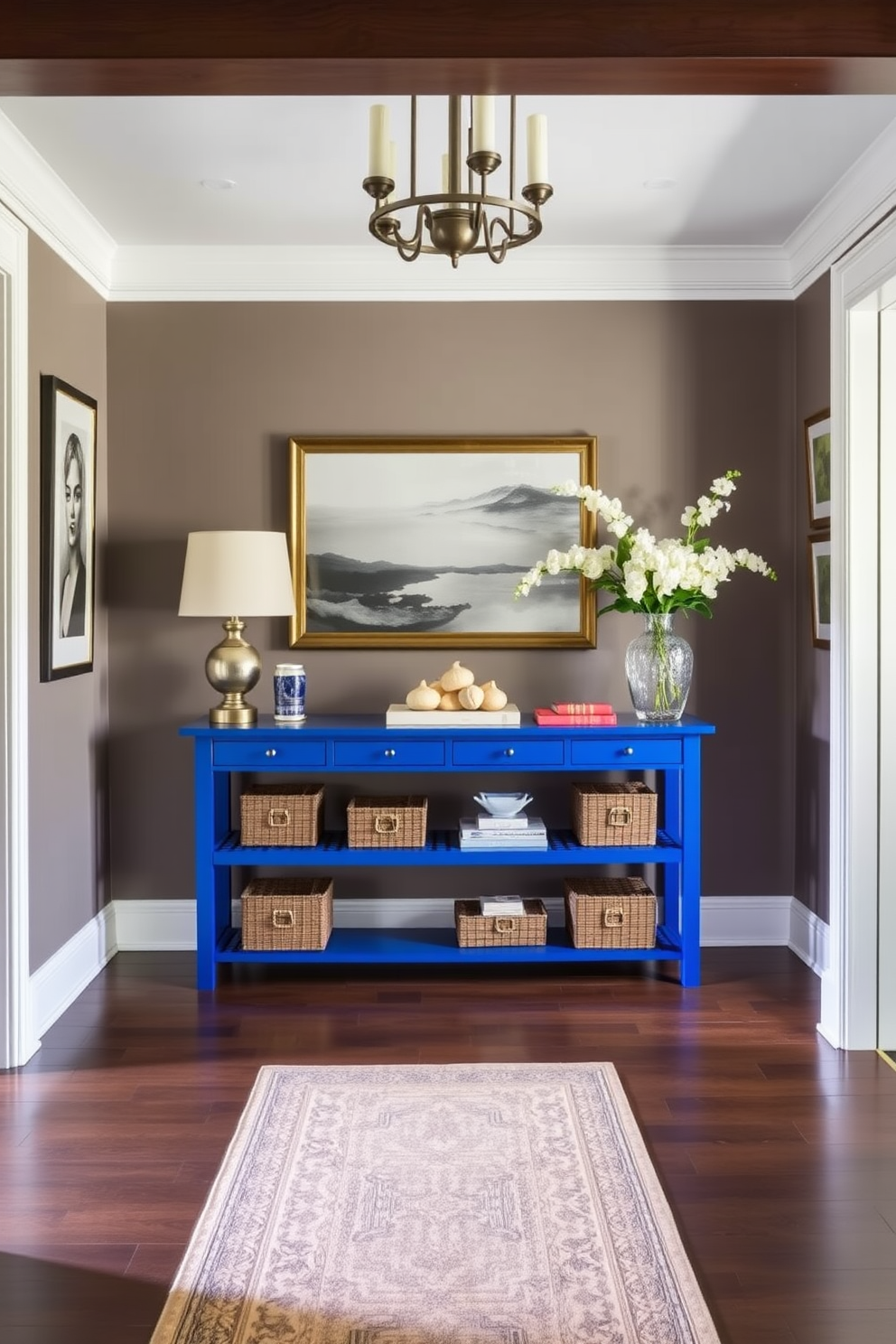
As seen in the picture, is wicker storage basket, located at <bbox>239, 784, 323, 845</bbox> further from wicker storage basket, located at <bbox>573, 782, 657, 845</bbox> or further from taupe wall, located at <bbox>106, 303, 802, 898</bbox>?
wicker storage basket, located at <bbox>573, 782, 657, 845</bbox>

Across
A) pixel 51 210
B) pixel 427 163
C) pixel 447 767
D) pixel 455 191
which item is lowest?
pixel 447 767

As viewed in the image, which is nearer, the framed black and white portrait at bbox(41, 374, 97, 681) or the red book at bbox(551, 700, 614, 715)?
the framed black and white portrait at bbox(41, 374, 97, 681)

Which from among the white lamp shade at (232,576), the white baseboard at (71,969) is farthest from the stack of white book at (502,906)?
the white baseboard at (71,969)

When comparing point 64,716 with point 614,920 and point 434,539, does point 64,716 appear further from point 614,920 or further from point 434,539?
point 614,920

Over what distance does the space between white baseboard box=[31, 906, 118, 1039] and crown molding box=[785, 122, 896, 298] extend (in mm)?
3394

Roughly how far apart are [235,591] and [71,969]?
1399mm

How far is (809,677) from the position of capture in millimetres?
4430

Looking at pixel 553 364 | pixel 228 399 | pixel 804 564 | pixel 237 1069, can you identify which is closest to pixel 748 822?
pixel 804 564

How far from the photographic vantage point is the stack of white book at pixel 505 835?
4191mm

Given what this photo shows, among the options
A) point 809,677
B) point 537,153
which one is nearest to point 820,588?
point 809,677

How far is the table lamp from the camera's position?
413 centimetres

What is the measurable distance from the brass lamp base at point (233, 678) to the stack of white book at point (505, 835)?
Answer: 0.88m

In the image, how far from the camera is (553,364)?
4.60 meters

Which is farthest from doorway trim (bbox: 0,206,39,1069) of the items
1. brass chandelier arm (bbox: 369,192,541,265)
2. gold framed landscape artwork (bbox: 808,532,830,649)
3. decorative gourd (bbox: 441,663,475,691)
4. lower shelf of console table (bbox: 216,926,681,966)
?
gold framed landscape artwork (bbox: 808,532,830,649)
